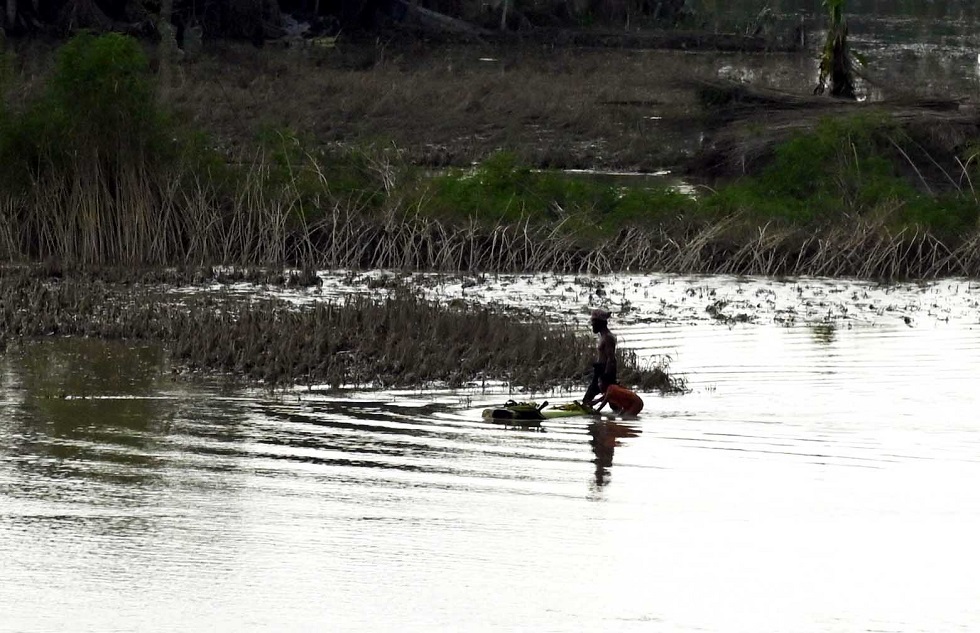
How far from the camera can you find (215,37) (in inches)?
2157

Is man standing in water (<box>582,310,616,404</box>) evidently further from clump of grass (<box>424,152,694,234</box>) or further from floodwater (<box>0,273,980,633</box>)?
clump of grass (<box>424,152,694,234</box>)

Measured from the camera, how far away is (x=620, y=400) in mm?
13555

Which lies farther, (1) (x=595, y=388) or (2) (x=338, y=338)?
(2) (x=338, y=338)

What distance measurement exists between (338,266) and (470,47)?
1480 inches

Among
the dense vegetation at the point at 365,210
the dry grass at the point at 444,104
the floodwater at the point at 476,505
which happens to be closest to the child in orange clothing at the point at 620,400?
the floodwater at the point at 476,505

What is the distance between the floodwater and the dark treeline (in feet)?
95.9

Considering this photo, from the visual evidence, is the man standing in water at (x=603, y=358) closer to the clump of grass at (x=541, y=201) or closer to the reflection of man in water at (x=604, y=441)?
the reflection of man in water at (x=604, y=441)

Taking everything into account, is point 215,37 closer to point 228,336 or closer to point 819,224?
point 819,224

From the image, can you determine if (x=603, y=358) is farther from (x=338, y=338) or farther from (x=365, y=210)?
(x=365, y=210)

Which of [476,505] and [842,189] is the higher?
[842,189]

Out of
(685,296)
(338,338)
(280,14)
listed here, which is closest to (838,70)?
(685,296)

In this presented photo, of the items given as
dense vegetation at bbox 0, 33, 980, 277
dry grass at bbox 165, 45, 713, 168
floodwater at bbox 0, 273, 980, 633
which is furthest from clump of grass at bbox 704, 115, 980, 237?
Result: floodwater at bbox 0, 273, 980, 633

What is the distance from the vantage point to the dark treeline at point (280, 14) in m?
50.9

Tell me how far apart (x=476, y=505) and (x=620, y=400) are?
3983 millimetres
